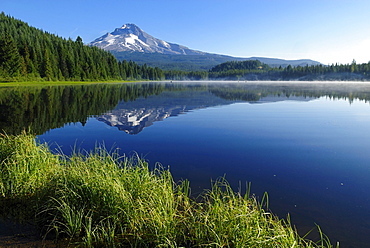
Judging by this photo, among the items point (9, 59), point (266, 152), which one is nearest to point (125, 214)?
point (266, 152)

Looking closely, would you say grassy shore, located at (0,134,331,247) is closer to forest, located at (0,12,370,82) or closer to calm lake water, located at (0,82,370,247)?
calm lake water, located at (0,82,370,247)

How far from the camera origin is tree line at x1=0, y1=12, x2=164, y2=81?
244 feet

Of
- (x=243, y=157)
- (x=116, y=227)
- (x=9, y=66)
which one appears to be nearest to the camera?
(x=116, y=227)

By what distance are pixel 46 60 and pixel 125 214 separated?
95.0 meters

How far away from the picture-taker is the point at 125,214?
5.50 metres

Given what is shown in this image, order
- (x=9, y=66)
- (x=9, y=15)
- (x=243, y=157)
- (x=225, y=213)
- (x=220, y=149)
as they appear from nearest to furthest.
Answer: (x=225, y=213) → (x=243, y=157) → (x=220, y=149) → (x=9, y=66) → (x=9, y=15)

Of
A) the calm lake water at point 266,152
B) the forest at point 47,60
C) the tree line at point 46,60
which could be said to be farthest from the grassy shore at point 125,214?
the tree line at point 46,60

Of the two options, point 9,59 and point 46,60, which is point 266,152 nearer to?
point 9,59

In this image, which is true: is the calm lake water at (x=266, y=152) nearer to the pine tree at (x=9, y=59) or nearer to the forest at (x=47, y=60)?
the pine tree at (x=9, y=59)

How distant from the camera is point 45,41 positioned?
102 m

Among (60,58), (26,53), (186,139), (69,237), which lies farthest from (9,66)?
(69,237)

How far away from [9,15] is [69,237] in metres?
173

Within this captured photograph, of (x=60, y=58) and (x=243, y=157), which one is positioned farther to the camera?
(x=60, y=58)

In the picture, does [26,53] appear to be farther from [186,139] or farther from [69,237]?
[69,237]
